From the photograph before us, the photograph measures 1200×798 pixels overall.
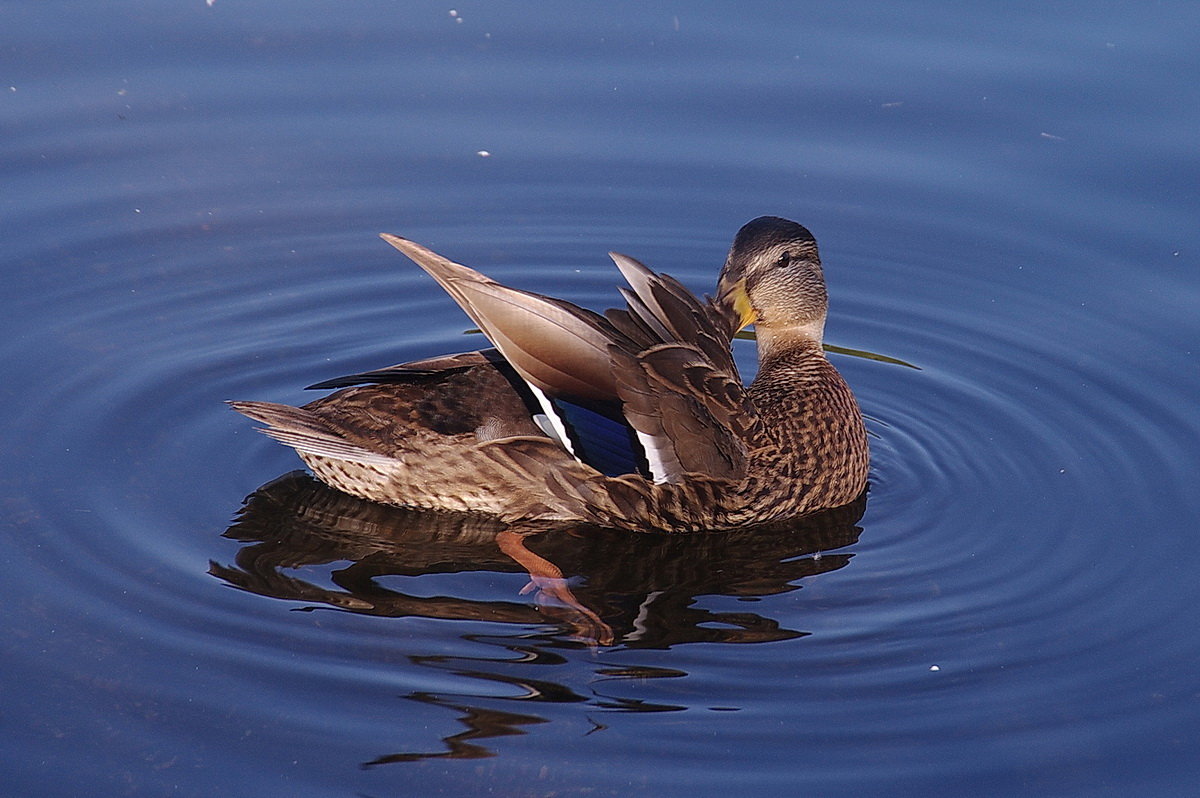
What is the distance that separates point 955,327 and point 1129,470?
1.60m

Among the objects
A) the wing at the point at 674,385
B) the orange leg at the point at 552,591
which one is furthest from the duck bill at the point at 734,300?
the orange leg at the point at 552,591

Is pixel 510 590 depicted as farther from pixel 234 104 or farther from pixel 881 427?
pixel 234 104

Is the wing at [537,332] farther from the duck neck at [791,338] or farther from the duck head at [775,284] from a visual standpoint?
the duck neck at [791,338]

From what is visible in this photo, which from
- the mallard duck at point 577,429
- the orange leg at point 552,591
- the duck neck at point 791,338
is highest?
the duck neck at point 791,338

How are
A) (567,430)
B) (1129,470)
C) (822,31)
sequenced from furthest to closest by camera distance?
(822,31) < (1129,470) < (567,430)

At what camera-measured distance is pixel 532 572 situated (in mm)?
6598

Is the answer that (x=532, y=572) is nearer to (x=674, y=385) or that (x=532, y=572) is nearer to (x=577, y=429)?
(x=577, y=429)

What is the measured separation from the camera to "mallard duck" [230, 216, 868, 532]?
22.4ft

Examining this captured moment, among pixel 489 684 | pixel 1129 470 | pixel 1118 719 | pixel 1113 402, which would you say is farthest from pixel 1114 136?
pixel 489 684

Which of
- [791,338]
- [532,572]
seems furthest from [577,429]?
[791,338]

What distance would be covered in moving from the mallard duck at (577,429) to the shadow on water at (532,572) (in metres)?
0.12

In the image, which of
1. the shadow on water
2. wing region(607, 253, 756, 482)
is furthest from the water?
wing region(607, 253, 756, 482)

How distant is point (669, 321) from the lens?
701 centimetres

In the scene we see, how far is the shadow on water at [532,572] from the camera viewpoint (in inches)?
230
